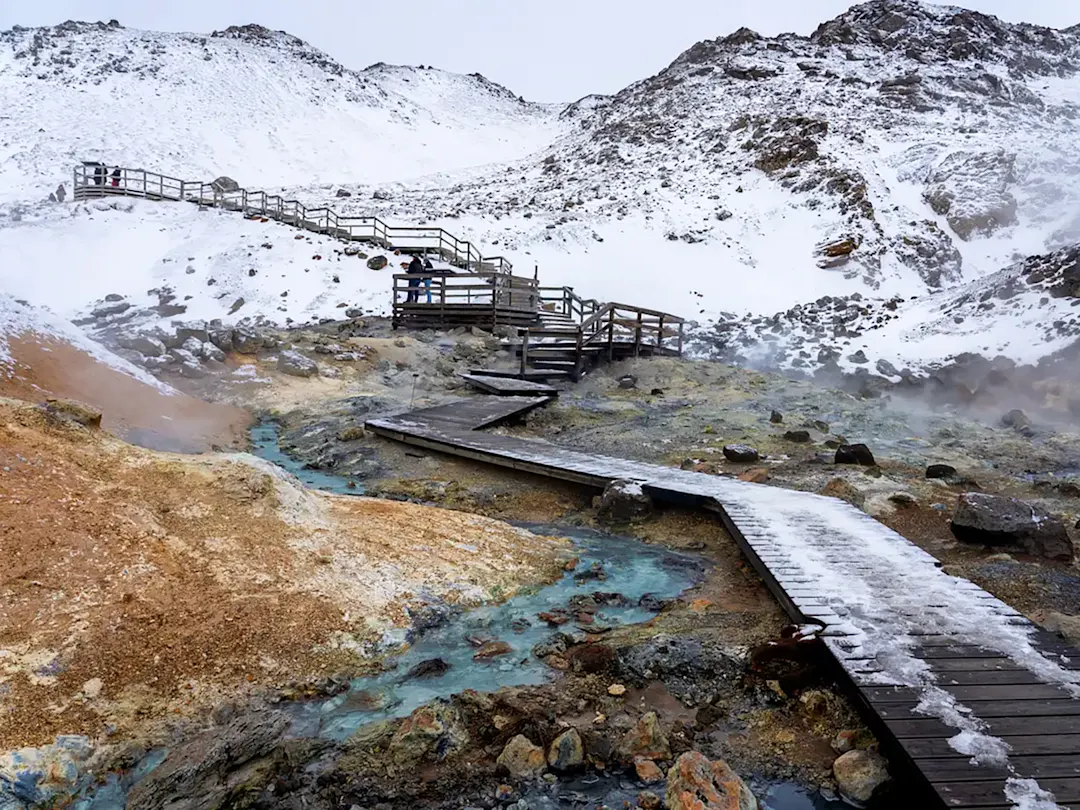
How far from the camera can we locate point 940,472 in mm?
9156

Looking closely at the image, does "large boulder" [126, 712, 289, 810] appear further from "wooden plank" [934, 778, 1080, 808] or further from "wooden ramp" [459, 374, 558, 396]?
"wooden ramp" [459, 374, 558, 396]

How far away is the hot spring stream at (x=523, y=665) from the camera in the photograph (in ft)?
11.3

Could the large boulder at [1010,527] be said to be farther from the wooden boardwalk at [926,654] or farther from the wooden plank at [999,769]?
the wooden plank at [999,769]

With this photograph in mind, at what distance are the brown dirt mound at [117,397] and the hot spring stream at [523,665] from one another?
18.8ft

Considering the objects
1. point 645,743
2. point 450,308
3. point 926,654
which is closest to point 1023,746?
point 926,654

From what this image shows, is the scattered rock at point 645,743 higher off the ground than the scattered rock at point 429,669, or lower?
higher

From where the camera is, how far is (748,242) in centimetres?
2870

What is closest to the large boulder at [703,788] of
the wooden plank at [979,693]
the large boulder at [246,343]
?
the wooden plank at [979,693]

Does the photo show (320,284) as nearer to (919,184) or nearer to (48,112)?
(919,184)

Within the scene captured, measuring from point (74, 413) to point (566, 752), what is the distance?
585cm

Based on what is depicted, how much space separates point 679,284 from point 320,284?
12.0 meters

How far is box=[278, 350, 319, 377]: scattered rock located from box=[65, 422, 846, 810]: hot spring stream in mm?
8738

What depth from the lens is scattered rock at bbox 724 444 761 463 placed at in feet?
33.0

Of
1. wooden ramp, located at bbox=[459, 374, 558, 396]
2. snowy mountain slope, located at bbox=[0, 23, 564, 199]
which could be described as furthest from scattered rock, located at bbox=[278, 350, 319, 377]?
snowy mountain slope, located at bbox=[0, 23, 564, 199]
